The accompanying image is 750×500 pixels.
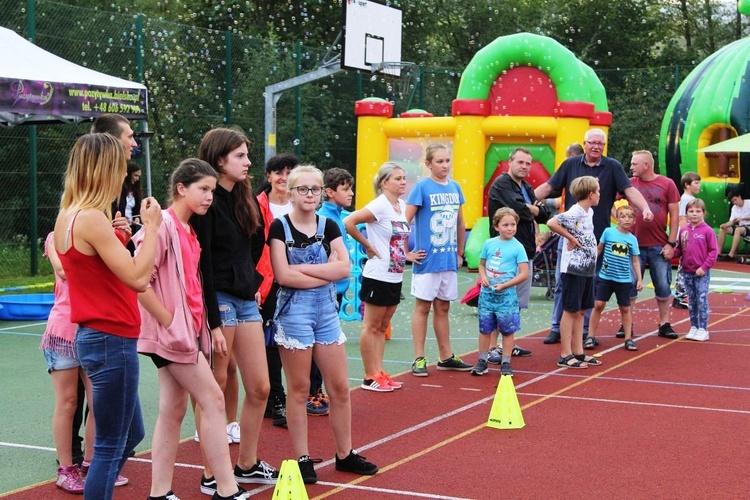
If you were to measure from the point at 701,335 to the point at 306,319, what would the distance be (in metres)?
6.58

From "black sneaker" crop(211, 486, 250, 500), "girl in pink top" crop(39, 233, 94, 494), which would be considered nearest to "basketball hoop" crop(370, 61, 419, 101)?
"girl in pink top" crop(39, 233, 94, 494)

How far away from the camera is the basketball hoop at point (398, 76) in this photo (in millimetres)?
21422

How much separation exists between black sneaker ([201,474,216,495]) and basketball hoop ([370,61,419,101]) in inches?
647

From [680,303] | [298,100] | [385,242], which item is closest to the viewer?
[385,242]

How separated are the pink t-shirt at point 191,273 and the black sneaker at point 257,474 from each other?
104 cm

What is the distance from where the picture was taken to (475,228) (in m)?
17.9

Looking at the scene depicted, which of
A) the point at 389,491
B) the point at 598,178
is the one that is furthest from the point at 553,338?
the point at 389,491

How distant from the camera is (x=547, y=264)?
14.5 m

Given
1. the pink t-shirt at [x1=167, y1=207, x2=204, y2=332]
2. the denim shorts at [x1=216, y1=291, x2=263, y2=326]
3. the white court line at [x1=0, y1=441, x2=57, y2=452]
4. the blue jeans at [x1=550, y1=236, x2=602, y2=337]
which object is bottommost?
the white court line at [x1=0, y1=441, x2=57, y2=452]

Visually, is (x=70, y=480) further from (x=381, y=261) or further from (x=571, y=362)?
(x=571, y=362)

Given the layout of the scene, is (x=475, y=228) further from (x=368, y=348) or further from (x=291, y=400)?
(x=291, y=400)

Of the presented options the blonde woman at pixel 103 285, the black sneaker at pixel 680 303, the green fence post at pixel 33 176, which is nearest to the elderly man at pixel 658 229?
the black sneaker at pixel 680 303

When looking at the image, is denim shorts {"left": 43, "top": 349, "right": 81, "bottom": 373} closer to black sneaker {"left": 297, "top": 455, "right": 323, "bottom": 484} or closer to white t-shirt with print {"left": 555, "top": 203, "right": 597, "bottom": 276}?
black sneaker {"left": 297, "top": 455, "right": 323, "bottom": 484}

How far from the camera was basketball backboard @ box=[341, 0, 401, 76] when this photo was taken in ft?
68.2
